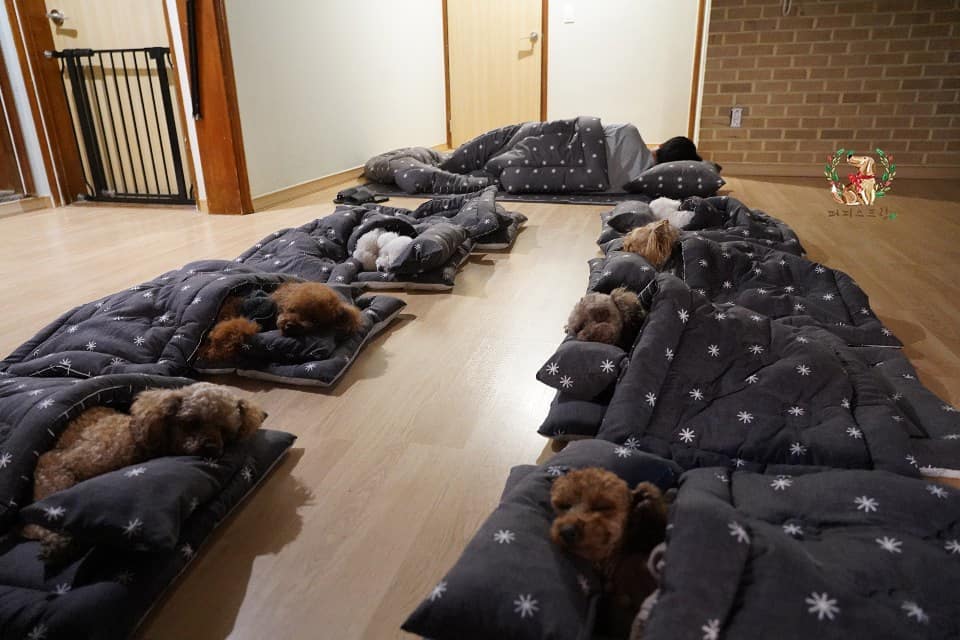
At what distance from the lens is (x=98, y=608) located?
2.68ft

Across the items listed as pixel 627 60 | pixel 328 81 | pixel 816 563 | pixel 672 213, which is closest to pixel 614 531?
pixel 816 563

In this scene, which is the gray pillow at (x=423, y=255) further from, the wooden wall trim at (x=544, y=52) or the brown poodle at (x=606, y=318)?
the wooden wall trim at (x=544, y=52)

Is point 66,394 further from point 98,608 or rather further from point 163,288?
point 163,288

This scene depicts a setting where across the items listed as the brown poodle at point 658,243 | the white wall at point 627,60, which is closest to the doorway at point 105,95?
the brown poodle at point 658,243

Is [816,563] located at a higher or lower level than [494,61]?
lower

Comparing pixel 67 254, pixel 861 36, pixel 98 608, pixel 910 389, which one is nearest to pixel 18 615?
pixel 98 608

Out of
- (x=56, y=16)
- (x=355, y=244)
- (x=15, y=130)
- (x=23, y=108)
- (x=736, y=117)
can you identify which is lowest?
(x=355, y=244)

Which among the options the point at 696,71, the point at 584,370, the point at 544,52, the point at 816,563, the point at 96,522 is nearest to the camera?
the point at 816,563

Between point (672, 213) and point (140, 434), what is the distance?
2346mm

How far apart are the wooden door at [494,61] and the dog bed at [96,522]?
5424 mm

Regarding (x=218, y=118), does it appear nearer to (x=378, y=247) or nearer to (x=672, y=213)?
(x=378, y=247)

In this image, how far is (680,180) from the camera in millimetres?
3609

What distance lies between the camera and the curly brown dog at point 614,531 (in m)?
0.81

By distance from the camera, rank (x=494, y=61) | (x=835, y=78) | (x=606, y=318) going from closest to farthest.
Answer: (x=606, y=318)
(x=835, y=78)
(x=494, y=61)
